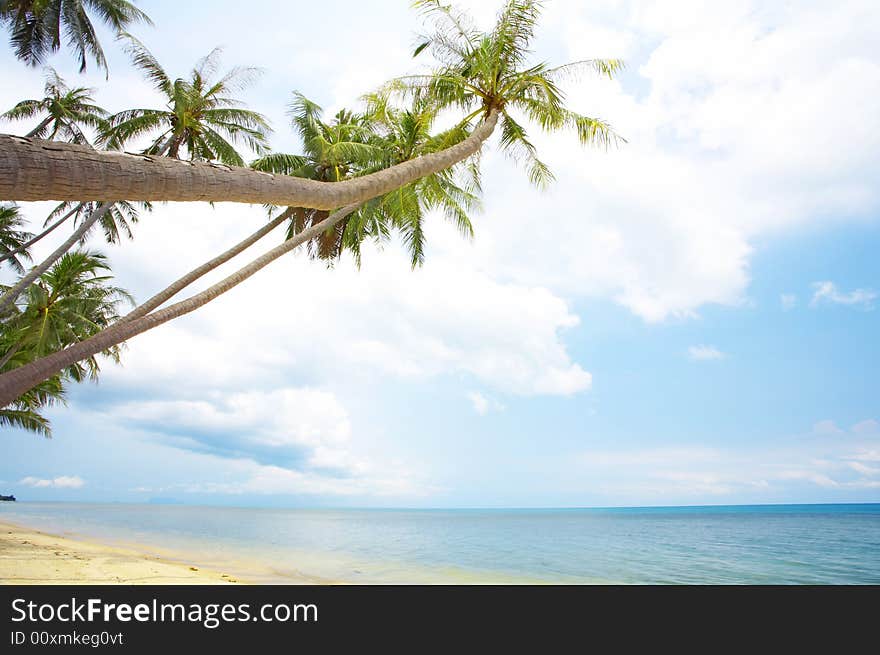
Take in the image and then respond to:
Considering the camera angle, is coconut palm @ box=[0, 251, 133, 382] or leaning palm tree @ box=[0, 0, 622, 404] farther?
coconut palm @ box=[0, 251, 133, 382]

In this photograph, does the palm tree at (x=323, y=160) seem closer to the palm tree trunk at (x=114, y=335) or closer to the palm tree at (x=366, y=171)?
the palm tree at (x=366, y=171)

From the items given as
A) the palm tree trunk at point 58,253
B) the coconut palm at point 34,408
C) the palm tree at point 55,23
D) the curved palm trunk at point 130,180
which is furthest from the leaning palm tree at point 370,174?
the coconut palm at point 34,408

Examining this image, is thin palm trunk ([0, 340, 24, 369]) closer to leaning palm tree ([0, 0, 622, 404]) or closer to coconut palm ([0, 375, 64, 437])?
coconut palm ([0, 375, 64, 437])

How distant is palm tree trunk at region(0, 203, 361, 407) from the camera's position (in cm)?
544

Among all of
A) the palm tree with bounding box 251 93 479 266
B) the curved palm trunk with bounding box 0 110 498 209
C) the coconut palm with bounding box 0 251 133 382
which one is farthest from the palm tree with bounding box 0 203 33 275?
the curved palm trunk with bounding box 0 110 498 209

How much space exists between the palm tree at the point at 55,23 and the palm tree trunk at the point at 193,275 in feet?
24.4

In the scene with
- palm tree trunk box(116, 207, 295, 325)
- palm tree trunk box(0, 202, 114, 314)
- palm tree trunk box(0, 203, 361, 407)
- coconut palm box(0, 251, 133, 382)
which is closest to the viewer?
palm tree trunk box(0, 203, 361, 407)

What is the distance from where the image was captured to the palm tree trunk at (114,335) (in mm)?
5438

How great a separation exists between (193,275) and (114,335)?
2.21 meters

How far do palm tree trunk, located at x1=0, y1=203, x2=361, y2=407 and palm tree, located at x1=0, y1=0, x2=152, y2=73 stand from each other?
8.78 meters

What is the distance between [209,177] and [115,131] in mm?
10691

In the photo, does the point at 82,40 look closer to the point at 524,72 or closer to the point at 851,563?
the point at 524,72

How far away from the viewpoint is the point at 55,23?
41.6 ft
